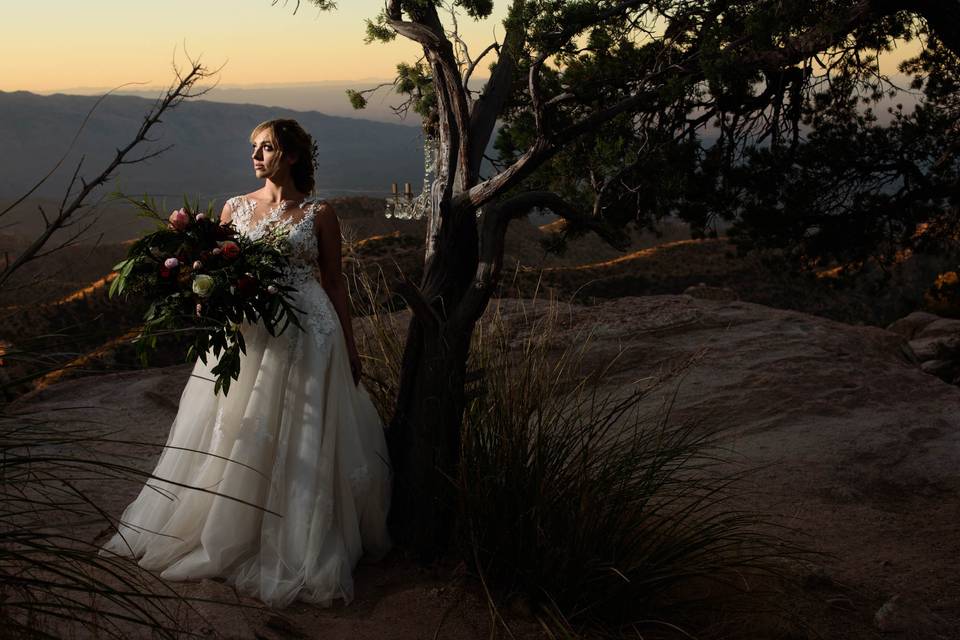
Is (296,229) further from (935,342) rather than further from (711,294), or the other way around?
(935,342)

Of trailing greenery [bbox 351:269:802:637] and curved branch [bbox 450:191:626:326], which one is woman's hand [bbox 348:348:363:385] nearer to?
curved branch [bbox 450:191:626:326]

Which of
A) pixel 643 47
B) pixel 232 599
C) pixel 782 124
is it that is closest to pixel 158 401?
pixel 232 599

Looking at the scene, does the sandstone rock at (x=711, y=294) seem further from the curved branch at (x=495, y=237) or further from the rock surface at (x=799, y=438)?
the curved branch at (x=495, y=237)

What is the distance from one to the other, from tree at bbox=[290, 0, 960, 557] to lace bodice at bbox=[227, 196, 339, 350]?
18.8 inches

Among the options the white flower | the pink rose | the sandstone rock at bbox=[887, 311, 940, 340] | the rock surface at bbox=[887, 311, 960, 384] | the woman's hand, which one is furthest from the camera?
the sandstone rock at bbox=[887, 311, 940, 340]

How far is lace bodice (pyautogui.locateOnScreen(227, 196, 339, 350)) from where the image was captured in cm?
462

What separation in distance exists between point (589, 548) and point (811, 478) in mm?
3049

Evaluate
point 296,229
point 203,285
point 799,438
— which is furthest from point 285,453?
point 799,438

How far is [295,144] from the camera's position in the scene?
185 inches

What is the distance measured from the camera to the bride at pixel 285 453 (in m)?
4.39

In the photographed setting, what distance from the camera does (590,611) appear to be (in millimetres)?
4059

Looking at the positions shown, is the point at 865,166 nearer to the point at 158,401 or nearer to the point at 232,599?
the point at 232,599

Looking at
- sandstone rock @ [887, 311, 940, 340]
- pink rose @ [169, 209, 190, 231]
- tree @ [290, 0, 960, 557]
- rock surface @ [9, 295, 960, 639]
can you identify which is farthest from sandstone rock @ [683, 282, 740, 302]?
pink rose @ [169, 209, 190, 231]

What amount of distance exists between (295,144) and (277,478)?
66.9 inches
